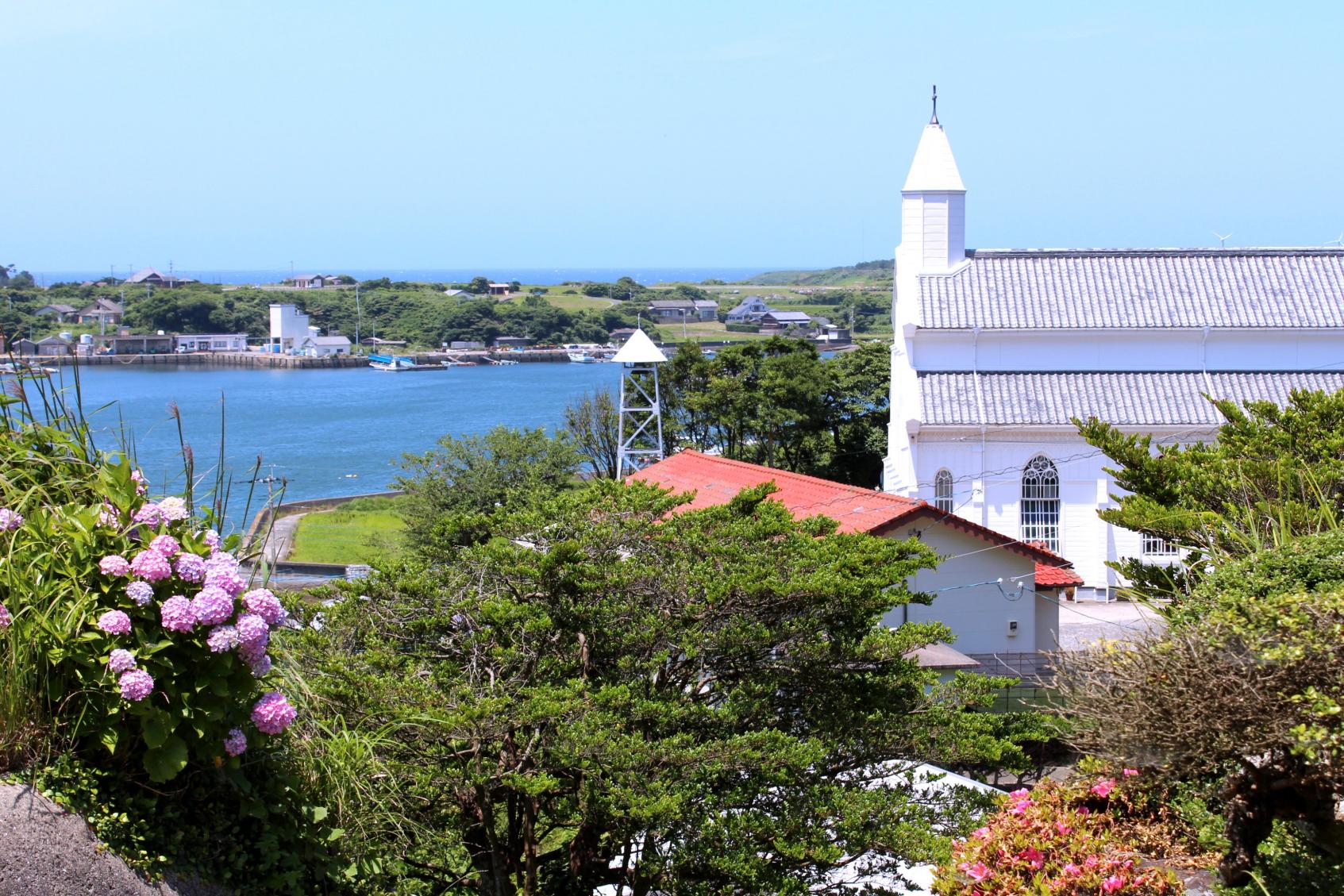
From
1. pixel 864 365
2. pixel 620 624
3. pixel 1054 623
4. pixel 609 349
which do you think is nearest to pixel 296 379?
pixel 609 349

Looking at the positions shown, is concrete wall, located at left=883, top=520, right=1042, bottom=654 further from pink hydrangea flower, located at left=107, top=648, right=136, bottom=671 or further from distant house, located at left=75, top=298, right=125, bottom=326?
distant house, located at left=75, top=298, right=125, bottom=326

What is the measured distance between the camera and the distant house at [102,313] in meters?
139

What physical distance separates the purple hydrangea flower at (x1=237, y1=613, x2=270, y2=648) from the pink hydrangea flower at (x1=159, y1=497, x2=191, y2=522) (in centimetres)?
61

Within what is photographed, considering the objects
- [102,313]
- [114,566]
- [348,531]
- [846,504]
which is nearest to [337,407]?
[102,313]

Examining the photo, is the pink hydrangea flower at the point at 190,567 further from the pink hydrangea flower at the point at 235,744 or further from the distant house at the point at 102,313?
the distant house at the point at 102,313

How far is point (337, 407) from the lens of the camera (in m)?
113

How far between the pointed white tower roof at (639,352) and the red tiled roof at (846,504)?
9.85m

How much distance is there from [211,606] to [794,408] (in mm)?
39390

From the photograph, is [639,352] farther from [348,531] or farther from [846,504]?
[348,531]

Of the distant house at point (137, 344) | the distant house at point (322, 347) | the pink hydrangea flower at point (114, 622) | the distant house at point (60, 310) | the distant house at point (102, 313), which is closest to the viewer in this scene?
the pink hydrangea flower at point (114, 622)

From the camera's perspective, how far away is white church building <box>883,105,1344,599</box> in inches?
1249

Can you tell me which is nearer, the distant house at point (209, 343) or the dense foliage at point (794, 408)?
the dense foliage at point (794, 408)

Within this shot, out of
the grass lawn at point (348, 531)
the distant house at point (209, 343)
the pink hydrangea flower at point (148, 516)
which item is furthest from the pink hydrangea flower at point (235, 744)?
the distant house at point (209, 343)

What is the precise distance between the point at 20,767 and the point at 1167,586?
10867 mm
